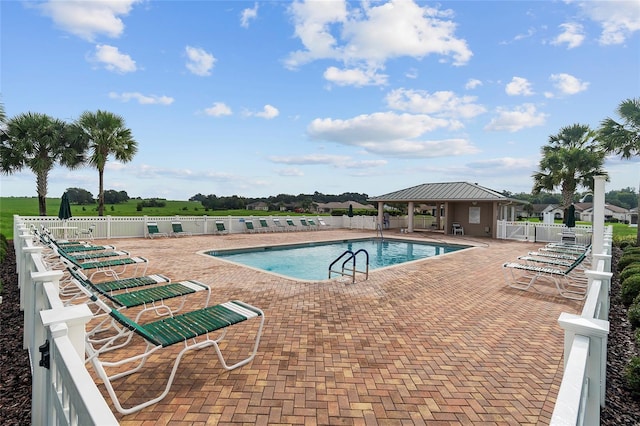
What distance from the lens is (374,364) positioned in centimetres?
352

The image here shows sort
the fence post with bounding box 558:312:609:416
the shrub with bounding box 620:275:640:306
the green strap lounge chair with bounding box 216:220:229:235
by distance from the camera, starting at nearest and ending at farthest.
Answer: the fence post with bounding box 558:312:609:416, the shrub with bounding box 620:275:640:306, the green strap lounge chair with bounding box 216:220:229:235

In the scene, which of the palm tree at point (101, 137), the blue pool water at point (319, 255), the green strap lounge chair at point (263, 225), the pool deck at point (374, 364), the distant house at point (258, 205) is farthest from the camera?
the distant house at point (258, 205)

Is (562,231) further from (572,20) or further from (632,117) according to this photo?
(572,20)

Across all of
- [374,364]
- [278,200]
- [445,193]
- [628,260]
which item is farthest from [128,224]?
[278,200]

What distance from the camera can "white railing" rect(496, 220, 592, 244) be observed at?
15.0m

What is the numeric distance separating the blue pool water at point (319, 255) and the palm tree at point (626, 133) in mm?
7516

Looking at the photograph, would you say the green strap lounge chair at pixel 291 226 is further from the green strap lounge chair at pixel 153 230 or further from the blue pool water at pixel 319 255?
the green strap lounge chair at pixel 153 230

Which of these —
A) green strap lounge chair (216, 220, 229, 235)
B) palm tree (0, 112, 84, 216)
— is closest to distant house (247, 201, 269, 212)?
green strap lounge chair (216, 220, 229, 235)

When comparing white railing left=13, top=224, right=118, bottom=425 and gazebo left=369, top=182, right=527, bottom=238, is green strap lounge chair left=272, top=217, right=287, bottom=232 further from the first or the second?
white railing left=13, top=224, right=118, bottom=425

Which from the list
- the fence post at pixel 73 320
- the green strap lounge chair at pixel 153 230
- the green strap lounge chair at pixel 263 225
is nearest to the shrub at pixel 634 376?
the fence post at pixel 73 320

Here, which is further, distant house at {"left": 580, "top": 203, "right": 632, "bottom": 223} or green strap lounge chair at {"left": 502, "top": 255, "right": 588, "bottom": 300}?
distant house at {"left": 580, "top": 203, "right": 632, "bottom": 223}

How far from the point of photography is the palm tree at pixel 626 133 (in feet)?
43.4

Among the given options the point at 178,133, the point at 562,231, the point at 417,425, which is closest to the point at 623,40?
the point at 562,231

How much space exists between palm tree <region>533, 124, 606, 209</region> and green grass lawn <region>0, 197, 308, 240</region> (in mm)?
21733
